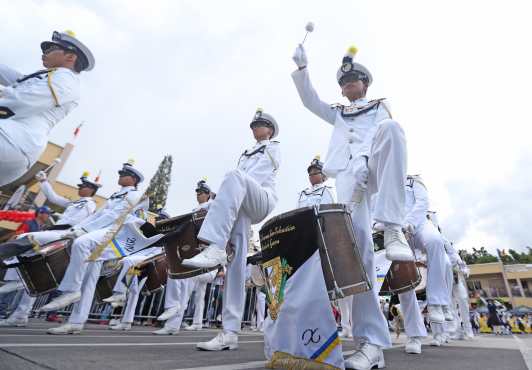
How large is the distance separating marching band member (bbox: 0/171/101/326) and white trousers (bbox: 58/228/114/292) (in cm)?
51

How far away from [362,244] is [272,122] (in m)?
2.44

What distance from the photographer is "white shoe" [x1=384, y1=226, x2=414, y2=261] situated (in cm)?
206

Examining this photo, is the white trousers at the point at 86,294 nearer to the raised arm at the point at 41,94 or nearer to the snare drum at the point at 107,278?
the snare drum at the point at 107,278

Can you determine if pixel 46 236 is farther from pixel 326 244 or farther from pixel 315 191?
pixel 326 244

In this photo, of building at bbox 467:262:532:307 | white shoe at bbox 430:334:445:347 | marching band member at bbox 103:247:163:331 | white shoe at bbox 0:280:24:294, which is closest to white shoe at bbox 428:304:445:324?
white shoe at bbox 430:334:445:347

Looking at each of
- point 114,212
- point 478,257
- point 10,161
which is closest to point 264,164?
point 10,161

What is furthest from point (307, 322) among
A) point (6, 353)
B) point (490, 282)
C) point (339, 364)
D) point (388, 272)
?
point (490, 282)

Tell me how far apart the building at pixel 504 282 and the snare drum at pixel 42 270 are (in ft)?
180

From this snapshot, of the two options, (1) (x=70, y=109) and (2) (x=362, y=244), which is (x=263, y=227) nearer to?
(2) (x=362, y=244)

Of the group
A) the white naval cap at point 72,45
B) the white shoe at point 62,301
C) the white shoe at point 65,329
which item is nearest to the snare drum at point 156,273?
the white shoe at point 62,301

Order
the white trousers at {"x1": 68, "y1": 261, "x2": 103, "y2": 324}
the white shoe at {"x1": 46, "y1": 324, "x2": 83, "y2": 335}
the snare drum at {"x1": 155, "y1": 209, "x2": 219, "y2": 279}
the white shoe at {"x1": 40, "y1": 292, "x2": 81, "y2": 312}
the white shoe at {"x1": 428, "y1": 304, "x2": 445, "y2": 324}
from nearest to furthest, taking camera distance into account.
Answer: the snare drum at {"x1": 155, "y1": 209, "x2": 219, "y2": 279} → the white shoe at {"x1": 46, "y1": 324, "x2": 83, "y2": 335} → the white shoe at {"x1": 40, "y1": 292, "x2": 81, "y2": 312} → the white trousers at {"x1": 68, "y1": 261, "x2": 103, "y2": 324} → the white shoe at {"x1": 428, "y1": 304, "x2": 445, "y2": 324}

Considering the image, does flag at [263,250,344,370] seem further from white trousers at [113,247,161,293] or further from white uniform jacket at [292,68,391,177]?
white trousers at [113,247,161,293]

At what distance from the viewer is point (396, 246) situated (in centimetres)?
217

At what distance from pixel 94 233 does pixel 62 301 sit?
103 centimetres
